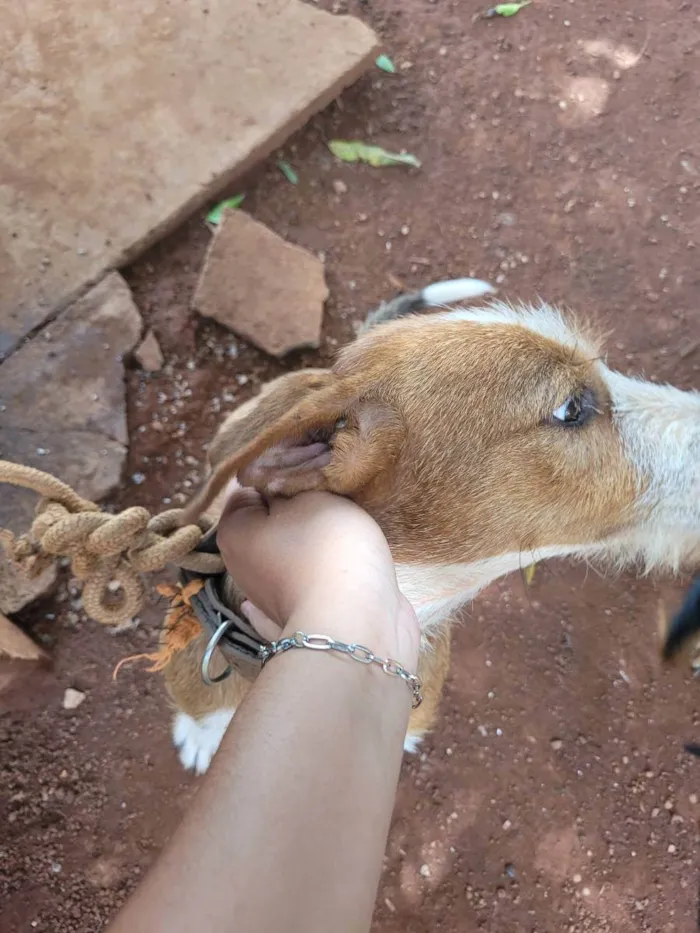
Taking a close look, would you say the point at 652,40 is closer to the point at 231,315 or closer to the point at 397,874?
the point at 231,315

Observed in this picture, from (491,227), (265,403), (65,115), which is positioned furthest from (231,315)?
(265,403)

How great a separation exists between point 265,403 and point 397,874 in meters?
2.31

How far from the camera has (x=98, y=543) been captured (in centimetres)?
165

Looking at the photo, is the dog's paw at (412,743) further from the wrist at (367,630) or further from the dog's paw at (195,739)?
the wrist at (367,630)

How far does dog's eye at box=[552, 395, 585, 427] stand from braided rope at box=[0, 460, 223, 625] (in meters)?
1.07

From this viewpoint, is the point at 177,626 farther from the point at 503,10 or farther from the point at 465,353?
the point at 503,10

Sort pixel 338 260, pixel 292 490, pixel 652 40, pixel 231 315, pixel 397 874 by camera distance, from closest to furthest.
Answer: pixel 292 490
pixel 397 874
pixel 231 315
pixel 338 260
pixel 652 40

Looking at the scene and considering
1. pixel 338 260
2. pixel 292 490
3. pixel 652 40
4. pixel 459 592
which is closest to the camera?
pixel 292 490

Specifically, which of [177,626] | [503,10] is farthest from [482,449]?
[503,10]

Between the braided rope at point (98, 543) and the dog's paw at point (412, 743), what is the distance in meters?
1.41

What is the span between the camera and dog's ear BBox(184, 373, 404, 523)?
5.54 ft

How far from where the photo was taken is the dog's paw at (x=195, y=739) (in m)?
2.58

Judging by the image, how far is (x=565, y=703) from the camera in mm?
3260

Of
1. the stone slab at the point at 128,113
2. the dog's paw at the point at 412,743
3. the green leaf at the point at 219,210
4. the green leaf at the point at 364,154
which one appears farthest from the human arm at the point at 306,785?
the green leaf at the point at 364,154
